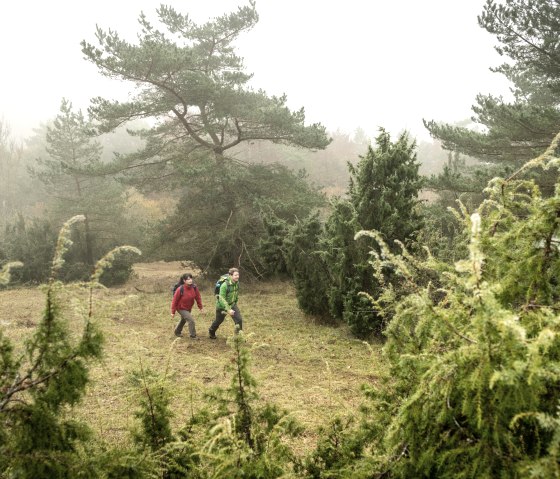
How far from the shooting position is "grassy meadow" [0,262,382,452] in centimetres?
277

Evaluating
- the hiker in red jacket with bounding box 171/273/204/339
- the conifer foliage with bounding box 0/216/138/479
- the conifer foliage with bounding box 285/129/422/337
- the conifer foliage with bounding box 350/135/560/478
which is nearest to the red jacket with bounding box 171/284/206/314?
the hiker in red jacket with bounding box 171/273/204/339

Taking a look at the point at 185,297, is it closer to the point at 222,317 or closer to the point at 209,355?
the point at 222,317

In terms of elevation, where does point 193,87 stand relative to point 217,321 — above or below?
above

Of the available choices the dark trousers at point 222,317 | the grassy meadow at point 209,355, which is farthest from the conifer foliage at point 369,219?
the dark trousers at point 222,317

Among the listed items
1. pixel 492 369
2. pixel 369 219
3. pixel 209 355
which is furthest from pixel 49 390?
pixel 369 219

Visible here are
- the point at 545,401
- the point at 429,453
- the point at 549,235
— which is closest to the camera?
the point at 545,401

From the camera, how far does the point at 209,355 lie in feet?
27.5

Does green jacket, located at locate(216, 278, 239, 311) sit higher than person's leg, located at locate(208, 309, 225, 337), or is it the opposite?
green jacket, located at locate(216, 278, 239, 311)

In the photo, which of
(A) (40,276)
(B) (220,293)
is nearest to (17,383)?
(B) (220,293)

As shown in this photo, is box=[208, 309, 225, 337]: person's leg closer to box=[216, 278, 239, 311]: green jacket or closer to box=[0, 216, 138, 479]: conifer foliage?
box=[216, 278, 239, 311]: green jacket

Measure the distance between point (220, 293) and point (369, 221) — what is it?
3.80 meters

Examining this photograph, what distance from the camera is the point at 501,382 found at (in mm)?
1437

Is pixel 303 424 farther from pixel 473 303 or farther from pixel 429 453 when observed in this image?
pixel 473 303

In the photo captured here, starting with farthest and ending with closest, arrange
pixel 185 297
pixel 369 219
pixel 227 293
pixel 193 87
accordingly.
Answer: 1. pixel 193 87
2. pixel 185 297
3. pixel 369 219
4. pixel 227 293
